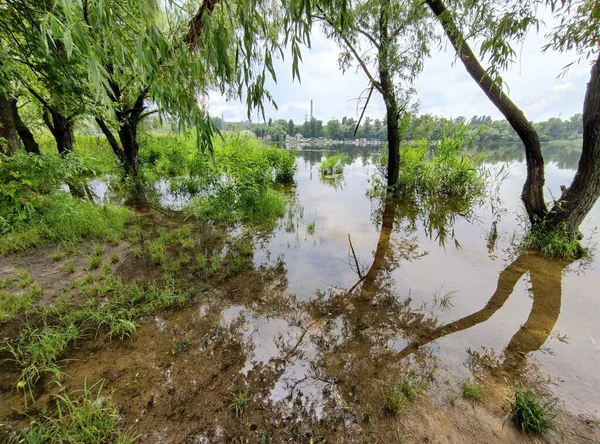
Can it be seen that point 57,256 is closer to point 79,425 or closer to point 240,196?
point 79,425

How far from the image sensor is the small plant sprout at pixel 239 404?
160 cm

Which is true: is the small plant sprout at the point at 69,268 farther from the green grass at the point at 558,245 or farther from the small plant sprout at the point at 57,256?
the green grass at the point at 558,245

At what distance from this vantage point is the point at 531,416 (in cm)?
151

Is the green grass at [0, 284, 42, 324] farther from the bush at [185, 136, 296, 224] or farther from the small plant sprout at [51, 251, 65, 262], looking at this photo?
the bush at [185, 136, 296, 224]

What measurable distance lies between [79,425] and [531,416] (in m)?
2.76

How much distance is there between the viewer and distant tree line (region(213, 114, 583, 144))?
6.91 metres

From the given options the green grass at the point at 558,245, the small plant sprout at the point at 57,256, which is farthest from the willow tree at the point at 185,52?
the green grass at the point at 558,245

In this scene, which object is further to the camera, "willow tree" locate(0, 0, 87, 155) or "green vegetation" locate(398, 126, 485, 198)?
"green vegetation" locate(398, 126, 485, 198)

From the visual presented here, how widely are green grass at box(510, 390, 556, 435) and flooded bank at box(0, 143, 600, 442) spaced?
0.09 m

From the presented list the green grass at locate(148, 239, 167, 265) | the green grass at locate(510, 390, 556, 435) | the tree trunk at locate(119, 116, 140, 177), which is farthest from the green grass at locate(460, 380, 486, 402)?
the tree trunk at locate(119, 116, 140, 177)

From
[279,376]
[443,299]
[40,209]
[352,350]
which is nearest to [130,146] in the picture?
[40,209]

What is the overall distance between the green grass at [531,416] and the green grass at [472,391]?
0.17 meters

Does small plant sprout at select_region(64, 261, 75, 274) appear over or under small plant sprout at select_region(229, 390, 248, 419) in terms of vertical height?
over

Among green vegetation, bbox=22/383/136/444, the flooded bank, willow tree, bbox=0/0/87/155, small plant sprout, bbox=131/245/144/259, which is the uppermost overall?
willow tree, bbox=0/0/87/155
